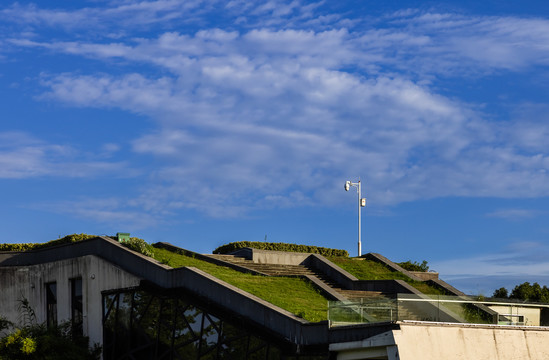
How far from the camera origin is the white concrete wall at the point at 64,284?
2622 centimetres

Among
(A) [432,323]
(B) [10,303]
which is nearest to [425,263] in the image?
(A) [432,323]

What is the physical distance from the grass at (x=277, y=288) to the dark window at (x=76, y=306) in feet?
10.8

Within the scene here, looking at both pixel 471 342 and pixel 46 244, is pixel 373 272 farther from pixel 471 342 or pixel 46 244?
pixel 46 244

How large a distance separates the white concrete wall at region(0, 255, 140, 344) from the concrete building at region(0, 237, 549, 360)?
0.04m

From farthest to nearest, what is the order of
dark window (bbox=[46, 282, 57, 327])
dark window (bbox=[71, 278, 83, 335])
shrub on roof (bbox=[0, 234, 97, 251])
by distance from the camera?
shrub on roof (bbox=[0, 234, 97, 251])
dark window (bbox=[46, 282, 57, 327])
dark window (bbox=[71, 278, 83, 335])

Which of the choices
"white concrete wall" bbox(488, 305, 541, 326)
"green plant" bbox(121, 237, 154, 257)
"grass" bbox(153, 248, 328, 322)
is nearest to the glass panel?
"grass" bbox(153, 248, 328, 322)

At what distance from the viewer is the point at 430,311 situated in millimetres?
18828

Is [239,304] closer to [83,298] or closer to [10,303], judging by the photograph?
[83,298]

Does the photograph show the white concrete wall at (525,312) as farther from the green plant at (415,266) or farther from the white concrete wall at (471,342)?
the green plant at (415,266)

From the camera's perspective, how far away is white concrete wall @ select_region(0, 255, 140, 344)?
26219 mm

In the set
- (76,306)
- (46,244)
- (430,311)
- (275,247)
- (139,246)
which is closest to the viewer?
(430,311)

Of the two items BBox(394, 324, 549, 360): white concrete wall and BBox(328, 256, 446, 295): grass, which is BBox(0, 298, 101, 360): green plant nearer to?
BBox(328, 256, 446, 295): grass

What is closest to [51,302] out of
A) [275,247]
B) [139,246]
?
[139,246]

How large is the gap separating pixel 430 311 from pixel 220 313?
6220mm
